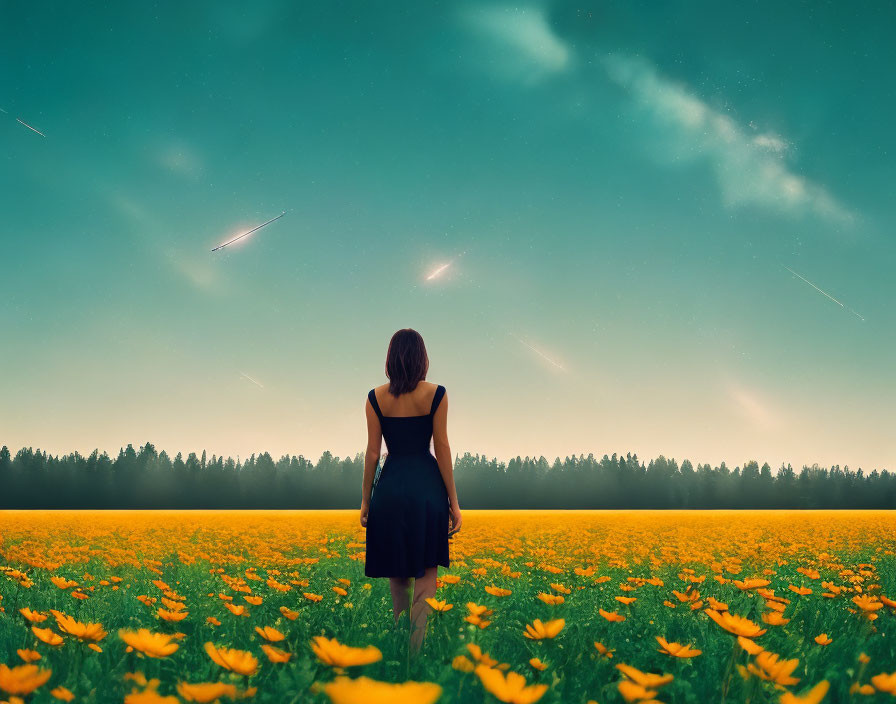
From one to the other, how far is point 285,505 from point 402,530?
181ft

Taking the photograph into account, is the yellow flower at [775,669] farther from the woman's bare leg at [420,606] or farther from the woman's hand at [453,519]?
the woman's hand at [453,519]

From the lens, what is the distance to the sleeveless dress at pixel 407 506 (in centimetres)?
378

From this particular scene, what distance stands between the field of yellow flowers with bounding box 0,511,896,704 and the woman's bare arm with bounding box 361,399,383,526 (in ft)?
1.83

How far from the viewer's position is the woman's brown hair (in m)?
3.84

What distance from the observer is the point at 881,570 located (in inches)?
296

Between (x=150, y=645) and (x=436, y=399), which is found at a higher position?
(x=436, y=399)

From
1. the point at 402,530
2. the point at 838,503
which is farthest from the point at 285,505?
the point at 402,530

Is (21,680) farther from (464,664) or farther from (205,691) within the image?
(464,664)

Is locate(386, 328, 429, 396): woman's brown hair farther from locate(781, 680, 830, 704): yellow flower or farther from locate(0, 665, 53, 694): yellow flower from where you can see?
locate(781, 680, 830, 704): yellow flower

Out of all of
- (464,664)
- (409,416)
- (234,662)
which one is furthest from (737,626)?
(409,416)

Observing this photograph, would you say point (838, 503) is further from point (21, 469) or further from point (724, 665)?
point (21, 469)

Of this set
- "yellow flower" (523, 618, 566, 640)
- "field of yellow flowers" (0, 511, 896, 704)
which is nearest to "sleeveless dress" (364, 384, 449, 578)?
"field of yellow flowers" (0, 511, 896, 704)

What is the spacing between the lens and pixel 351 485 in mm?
58625

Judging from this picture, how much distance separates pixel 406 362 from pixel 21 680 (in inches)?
99.2
